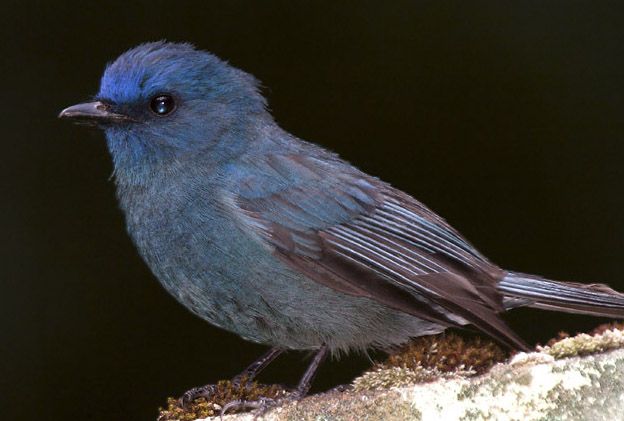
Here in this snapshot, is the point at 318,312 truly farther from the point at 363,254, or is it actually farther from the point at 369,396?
the point at 369,396

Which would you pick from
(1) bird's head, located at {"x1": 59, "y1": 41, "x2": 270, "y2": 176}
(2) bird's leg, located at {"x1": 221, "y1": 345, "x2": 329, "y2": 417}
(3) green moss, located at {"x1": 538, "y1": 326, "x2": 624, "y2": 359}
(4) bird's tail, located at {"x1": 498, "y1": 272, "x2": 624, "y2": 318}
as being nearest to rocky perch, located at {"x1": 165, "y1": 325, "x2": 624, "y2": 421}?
(3) green moss, located at {"x1": 538, "y1": 326, "x2": 624, "y2": 359}

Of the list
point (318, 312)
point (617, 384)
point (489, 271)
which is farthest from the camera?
point (489, 271)

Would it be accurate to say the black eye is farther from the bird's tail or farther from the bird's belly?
the bird's tail

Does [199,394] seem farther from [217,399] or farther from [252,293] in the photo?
[252,293]

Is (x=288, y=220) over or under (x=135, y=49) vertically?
under

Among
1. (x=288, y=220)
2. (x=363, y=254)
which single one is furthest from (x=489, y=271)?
(x=288, y=220)

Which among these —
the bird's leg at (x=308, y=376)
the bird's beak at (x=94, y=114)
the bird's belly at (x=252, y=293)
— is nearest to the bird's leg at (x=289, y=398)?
the bird's leg at (x=308, y=376)

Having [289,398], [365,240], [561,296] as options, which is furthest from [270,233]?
Answer: [561,296]
